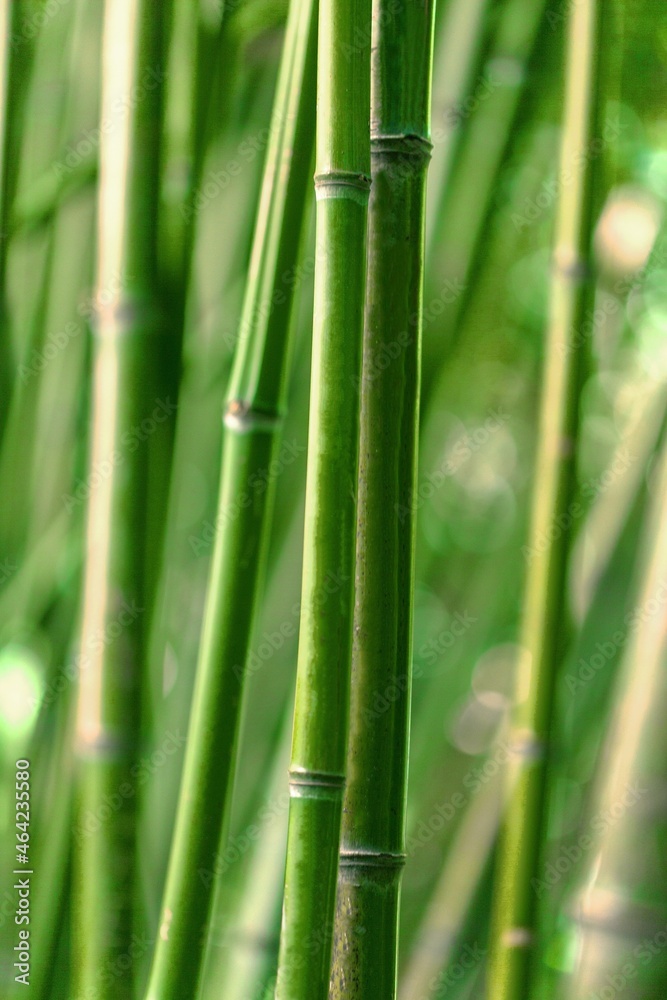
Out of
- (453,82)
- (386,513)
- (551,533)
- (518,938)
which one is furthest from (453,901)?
(453,82)

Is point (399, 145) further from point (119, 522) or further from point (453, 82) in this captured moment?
point (453, 82)

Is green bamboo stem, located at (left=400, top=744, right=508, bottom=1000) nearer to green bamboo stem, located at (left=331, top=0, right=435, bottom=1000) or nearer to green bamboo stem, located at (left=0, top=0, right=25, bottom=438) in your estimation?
green bamboo stem, located at (left=331, top=0, right=435, bottom=1000)

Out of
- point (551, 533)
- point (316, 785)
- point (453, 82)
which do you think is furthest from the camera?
point (453, 82)

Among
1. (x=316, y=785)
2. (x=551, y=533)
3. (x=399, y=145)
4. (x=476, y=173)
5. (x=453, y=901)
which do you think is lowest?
(x=453, y=901)

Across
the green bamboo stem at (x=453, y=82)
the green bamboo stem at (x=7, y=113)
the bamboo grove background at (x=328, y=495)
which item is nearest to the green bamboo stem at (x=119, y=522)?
the bamboo grove background at (x=328, y=495)

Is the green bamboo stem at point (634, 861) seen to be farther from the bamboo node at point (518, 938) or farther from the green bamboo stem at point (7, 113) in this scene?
the green bamboo stem at point (7, 113)

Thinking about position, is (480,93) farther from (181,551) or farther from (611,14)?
(181,551)
